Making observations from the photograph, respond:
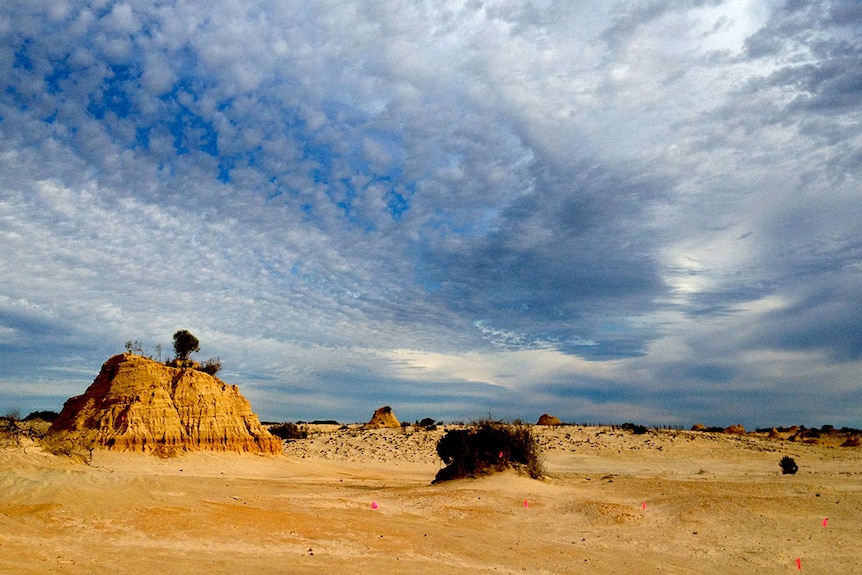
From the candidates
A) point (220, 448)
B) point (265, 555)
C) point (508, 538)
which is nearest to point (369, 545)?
point (265, 555)

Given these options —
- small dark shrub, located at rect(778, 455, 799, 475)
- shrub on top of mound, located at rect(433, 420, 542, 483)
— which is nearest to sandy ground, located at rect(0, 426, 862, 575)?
shrub on top of mound, located at rect(433, 420, 542, 483)

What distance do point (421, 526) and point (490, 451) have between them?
9.23 m

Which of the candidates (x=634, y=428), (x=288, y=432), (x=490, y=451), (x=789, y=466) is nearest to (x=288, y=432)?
(x=288, y=432)

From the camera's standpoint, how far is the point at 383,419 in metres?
56.5

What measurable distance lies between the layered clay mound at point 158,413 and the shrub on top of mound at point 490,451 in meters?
13.9

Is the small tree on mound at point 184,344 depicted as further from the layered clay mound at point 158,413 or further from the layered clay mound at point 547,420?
the layered clay mound at point 547,420

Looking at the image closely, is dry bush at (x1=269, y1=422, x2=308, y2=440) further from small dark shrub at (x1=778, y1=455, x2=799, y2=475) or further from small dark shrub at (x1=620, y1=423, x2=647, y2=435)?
small dark shrub at (x1=778, y1=455, x2=799, y2=475)

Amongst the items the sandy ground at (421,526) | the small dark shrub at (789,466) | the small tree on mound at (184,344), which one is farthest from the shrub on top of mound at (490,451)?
the small tree on mound at (184,344)

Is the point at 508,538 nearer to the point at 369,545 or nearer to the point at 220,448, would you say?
the point at 369,545

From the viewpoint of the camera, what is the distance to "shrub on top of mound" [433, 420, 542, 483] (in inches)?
892

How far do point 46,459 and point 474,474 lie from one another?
13.9m

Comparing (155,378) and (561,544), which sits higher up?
(155,378)

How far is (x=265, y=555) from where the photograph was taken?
1056 cm

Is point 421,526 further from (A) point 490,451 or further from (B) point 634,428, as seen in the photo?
(B) point 634,428
